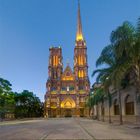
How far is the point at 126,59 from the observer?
28.2 meters

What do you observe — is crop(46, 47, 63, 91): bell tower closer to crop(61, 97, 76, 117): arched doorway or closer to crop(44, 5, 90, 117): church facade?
crop(44, 5, 90, 117): church facade

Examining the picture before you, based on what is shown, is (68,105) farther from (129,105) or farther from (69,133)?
(69,133)

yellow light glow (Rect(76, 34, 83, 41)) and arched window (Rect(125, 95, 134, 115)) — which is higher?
yellow light glow (Rect(76, 34, 83, 41))

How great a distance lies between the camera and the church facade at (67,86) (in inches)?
4613

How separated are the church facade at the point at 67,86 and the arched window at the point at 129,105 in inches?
3104

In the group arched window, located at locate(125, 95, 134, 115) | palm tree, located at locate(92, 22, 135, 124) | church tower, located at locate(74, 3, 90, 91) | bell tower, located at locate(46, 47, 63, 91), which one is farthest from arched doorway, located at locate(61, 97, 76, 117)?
palm tree, located at locate(92, 22, 135, 124)

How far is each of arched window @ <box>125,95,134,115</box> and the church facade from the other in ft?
259

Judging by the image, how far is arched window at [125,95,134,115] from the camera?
3477cm

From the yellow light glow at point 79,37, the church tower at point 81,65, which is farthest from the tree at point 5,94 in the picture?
the yellow light glow at point 79,37

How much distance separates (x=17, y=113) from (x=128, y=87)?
2398 inches

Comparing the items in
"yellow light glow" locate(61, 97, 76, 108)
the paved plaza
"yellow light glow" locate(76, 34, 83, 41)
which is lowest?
the paved plaza

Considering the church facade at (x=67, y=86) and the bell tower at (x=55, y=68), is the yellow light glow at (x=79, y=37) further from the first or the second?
the bell tower at (x=55, y=68)

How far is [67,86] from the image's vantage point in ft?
409

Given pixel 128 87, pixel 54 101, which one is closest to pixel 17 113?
pixel 54 101
